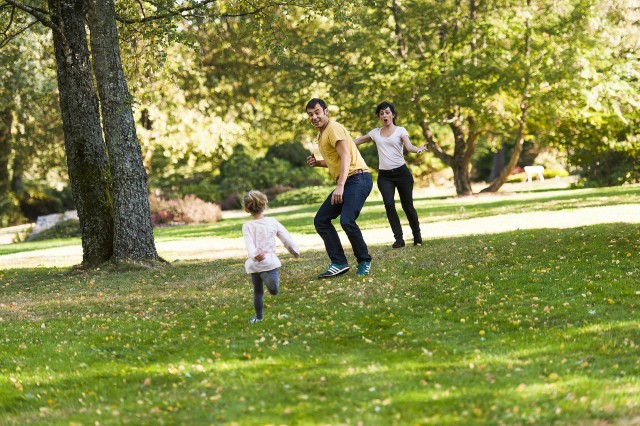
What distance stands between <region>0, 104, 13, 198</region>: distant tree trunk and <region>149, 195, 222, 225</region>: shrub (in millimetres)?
9810

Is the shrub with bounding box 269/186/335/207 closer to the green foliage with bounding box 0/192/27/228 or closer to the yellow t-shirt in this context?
the green foliage with bounding box 0/192/27/228

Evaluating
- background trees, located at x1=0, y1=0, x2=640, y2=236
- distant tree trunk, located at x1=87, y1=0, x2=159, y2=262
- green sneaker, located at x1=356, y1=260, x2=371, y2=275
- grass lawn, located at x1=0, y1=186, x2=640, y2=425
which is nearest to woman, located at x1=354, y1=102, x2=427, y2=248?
grass lawn, located at x1=0, y1=186, x2=640, y2=425

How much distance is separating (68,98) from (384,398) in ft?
38.2

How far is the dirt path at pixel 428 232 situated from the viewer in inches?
691

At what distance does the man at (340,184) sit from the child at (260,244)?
211cm

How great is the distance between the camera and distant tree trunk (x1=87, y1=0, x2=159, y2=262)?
15.2 m

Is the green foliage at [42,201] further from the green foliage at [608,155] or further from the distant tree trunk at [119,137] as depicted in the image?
the distant tree trunk at [119,137]

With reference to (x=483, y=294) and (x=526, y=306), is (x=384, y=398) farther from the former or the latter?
(x=483, y=294)

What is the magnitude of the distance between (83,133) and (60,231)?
1855 cm

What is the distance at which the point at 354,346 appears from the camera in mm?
7445

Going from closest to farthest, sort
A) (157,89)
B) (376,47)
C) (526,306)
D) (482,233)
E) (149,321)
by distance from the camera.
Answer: (526,306) < (149,321) < (482,233) < (157,89) < (376,47)

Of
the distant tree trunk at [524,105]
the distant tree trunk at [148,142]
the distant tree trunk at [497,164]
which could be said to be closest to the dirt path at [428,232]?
the distant tree trunk at [524,105]

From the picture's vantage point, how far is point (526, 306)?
8.73 metres

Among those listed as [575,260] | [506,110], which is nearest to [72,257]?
[575,260]
